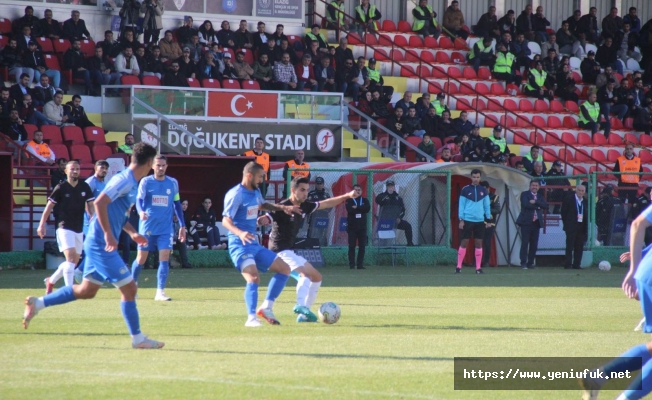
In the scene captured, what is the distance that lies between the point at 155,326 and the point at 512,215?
1572 centimetres

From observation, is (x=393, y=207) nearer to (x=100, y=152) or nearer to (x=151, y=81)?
(x=100, y=152)

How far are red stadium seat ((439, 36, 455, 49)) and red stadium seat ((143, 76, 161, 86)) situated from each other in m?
12.7

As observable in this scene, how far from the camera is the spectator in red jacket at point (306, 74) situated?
29.8 m

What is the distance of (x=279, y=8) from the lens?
33438 millimetres

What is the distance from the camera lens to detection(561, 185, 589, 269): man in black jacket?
2466 centimetres

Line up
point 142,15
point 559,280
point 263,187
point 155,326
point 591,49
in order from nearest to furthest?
point 155,326 → point 559,280 → point 263,187 → point 142,15 → point 591,49

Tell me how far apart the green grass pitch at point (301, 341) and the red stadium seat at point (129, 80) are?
9.63m

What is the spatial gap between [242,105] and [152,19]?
12.3 ft

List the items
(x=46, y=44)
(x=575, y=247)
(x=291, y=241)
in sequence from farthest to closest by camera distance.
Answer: (x=46, y=44) < (x=575, y=247) < (x=291, y=241)

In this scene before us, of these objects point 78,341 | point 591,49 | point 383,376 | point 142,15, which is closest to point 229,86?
point 142,15

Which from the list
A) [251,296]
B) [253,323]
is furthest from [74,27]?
[253,323]

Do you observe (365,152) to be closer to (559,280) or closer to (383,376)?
(559,280)

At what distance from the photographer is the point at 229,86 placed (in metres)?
28.6

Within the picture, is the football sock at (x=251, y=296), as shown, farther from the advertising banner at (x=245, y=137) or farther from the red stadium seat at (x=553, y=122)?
the red stadium seat at (x=553, y=122)
